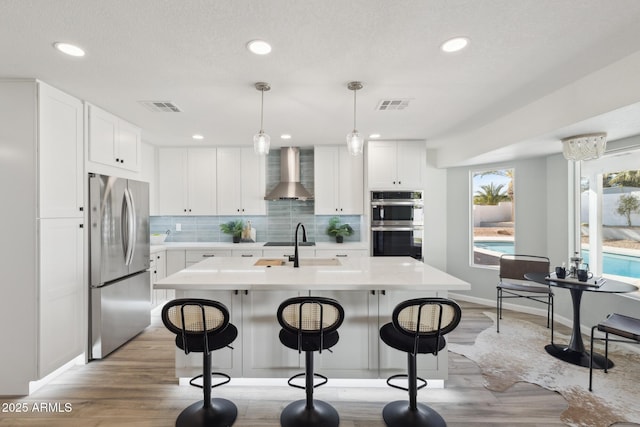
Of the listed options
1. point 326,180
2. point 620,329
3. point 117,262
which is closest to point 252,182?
point 326,180

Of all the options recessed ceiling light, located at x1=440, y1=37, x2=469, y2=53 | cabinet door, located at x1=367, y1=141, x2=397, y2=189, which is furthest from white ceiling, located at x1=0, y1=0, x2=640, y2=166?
cabinet door, located at x1=367, y1=141, x2=397, y2=189

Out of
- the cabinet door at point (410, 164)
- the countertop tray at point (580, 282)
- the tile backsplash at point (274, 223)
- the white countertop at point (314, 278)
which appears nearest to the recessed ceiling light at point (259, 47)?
the white countertop at point (314, 278)

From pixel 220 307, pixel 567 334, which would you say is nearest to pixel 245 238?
pixel 220 307

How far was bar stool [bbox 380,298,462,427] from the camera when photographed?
1817 millimetres

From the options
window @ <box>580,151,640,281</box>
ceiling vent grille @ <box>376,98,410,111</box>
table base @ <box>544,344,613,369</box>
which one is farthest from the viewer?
window @ <box>580,151,640,281</box>

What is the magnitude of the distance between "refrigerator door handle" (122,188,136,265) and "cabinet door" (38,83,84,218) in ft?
1.56

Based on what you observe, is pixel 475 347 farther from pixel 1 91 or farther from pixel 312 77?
pixel 1 91

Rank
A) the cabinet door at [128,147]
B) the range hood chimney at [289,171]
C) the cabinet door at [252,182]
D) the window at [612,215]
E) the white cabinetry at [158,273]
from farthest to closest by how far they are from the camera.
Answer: the cabinet door at [252,182] < the range hood chimney at [289,171] < the white cabinetry at [158,273] < the cabinet door at [128,147] < the window at [612,215]

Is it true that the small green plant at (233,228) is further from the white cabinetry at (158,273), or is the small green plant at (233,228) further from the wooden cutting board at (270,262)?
the wooden cutting board at (270,262)

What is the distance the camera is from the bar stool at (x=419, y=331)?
182 cm

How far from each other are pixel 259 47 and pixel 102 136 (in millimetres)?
2211

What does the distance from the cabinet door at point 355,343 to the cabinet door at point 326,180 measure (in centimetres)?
243

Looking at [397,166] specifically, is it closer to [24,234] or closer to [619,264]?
[619,264]

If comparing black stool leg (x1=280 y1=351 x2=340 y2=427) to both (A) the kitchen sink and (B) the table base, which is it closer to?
(A) the kitchen sink
